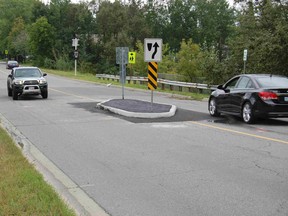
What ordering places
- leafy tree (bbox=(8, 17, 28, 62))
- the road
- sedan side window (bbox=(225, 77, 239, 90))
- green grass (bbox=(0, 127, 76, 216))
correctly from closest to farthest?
green grass (bbox=(0, 127, 76, 216)) < the road < sedan side window (bbox=(225, 77, 239, 90)) < leafy tree (bbox=(8, 17, 28, 62))

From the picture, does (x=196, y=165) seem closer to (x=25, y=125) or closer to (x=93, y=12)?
(x=25, y=125)

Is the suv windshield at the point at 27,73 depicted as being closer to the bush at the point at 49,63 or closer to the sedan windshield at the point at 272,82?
the sedan windshield at the point at 272,82

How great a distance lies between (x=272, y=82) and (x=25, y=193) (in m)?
9.44

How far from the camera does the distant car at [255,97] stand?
12484 mm

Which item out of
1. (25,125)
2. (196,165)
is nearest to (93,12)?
(25,125)

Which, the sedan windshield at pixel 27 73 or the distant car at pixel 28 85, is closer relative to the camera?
the distant car at pixel 28 85

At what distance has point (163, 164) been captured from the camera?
772cm

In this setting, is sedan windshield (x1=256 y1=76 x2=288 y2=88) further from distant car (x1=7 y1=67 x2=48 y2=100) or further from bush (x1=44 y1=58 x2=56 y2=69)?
bush (x1=44 y1=58 x2=56 y2=69)

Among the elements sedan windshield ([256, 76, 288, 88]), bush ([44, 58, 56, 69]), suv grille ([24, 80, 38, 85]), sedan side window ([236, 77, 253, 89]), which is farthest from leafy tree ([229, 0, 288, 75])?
bush ([44, 58, 56, 69])

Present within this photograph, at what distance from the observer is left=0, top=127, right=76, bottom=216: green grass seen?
4.87 meters

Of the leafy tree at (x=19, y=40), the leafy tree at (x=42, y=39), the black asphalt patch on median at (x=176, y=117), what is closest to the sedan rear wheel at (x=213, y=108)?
the black asphalt patch on median at (x=176, y=117)

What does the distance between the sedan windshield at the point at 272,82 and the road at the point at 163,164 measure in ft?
3.87

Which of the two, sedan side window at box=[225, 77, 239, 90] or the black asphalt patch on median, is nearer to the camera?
the black asphalt patch on median

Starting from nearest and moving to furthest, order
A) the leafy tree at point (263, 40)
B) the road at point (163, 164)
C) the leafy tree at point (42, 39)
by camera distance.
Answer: the road at point (163, 164) → the leafy tree at point (263, 40) → the leafy tree at point (42, 39)
